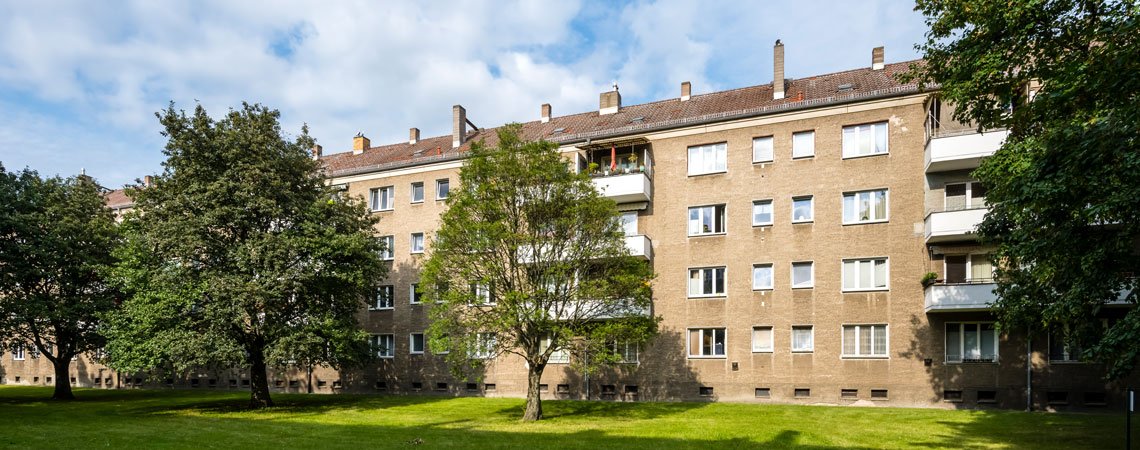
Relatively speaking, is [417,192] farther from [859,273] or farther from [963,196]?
[963,196]

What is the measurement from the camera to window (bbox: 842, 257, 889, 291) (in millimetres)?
29389

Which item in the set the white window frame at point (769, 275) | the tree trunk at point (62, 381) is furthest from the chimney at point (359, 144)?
the white window frame at point (769, 275)

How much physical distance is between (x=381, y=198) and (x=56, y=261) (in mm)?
15060

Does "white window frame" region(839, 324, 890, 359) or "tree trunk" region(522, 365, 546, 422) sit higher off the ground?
"white window frame" region(839, 324, 890, 359)

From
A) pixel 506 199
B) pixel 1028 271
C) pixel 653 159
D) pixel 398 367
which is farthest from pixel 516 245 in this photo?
pixel 398 367

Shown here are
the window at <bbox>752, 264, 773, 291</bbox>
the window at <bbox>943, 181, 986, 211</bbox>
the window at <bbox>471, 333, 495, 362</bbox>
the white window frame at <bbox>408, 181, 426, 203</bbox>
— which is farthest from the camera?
the white window frame at <bbox>408, 181, 426, 203</bbox>

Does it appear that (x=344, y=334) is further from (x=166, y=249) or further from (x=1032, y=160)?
(x=1032, y=160)

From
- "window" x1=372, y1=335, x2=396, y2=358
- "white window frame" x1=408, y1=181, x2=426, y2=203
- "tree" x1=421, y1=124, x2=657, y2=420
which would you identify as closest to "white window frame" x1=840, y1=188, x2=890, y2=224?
"tree" x1=421, y1=124, x2=657, y2=420

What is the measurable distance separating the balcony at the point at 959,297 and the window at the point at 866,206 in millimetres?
3692

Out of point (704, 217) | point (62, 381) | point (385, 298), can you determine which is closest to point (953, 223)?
point (704, 217)

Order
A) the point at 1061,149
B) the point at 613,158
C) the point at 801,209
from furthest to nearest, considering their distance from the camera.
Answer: the point at 613,158 < the point at 801,209 < the point at 1061,149

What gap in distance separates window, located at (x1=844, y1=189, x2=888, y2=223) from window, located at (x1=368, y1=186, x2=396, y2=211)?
23183 mm

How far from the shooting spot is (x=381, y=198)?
40688 mm

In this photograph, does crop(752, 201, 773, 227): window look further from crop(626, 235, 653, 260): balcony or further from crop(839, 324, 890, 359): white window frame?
crop(839, 324, 890, 359): white window frame
